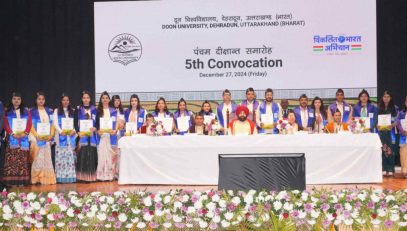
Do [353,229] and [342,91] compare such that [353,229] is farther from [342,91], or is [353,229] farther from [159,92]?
[159,92]

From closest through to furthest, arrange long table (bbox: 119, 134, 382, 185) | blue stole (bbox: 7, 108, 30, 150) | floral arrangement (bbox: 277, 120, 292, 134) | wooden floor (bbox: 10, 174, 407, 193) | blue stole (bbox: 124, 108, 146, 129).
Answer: wooden floor (bbox: 10, 174, 407, 193), long table (bbox: 119, 134, 382, 185), floral arrangement (bbox: 277, 120, 292, 134), blue stole (bbox: 7, 108, 30, 150), blue stole (bbox: 124, 108, 146, 129)

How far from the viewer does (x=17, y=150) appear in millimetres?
9445

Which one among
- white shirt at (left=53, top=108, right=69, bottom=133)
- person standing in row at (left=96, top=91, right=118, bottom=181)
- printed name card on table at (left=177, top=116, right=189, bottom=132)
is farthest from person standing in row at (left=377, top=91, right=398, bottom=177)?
white shirt at (left=53, top=108, right=69, bottom=133)

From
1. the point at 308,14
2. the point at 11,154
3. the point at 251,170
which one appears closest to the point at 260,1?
the point at 308,14

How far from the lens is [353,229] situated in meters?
4.26

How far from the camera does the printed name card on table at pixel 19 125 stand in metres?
9.40

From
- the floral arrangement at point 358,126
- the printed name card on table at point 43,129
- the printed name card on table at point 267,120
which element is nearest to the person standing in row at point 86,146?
the printed name card on table at point 43,129

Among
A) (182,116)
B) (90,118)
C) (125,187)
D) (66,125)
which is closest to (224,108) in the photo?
(182,116)

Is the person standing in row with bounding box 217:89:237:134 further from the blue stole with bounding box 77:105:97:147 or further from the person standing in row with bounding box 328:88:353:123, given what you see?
the blue stole with bounding box 77:105:97:147

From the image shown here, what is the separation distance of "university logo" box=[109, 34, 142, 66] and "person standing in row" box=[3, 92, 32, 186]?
229 centimetres

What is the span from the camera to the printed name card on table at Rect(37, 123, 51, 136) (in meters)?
9.60

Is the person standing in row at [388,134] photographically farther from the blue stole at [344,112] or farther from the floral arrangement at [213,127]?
the floral arrangement at [213,127]

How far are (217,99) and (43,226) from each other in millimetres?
6865

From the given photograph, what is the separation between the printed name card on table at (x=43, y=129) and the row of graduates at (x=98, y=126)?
0.11 m
